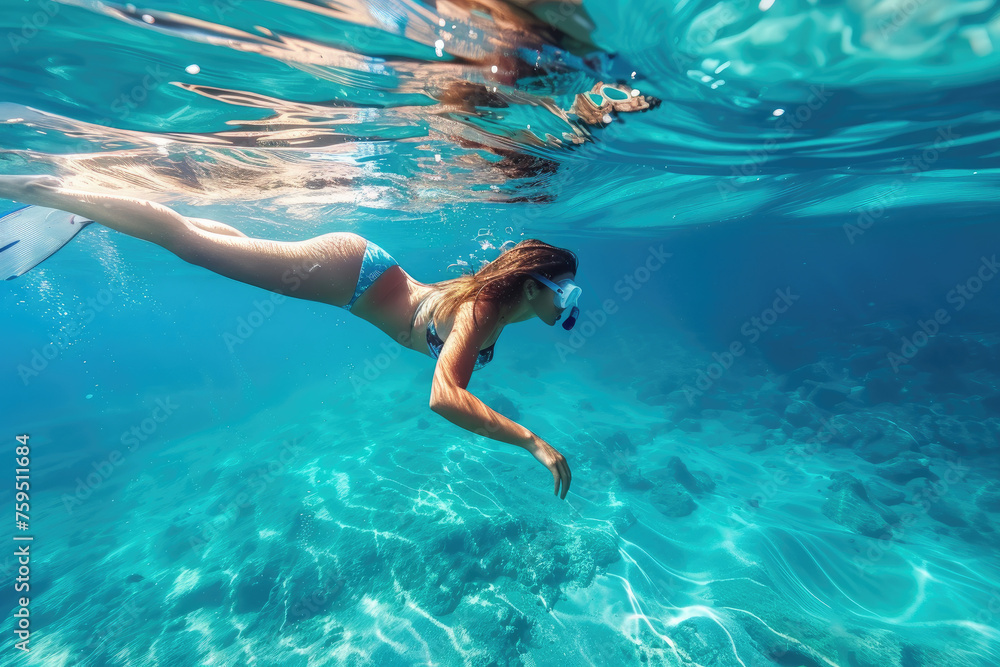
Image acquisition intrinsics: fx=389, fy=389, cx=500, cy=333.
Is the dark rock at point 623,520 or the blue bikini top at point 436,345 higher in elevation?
the blue bikini top at point 436,345

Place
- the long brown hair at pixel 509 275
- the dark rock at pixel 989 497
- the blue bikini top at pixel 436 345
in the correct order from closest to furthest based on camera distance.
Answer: the long brown hair at pixel 509 275, the blue bikini top at pixel 436 345, the dark rock at pixel 989 497

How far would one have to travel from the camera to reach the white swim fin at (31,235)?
162 inches

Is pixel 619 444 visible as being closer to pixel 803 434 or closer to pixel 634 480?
pixel 634 480

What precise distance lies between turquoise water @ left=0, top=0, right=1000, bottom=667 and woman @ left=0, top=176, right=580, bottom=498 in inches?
40.0

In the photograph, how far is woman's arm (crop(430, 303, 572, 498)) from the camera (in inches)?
75.6

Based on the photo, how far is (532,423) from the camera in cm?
1859

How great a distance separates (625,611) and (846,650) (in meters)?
3.44

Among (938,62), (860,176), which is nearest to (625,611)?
(938,62)

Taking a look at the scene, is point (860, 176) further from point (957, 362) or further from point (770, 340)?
point (770, 340)

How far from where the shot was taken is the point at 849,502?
11180 mm

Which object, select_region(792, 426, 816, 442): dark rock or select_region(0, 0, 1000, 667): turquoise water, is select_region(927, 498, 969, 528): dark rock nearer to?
select_region(0, 0, 1000, 667): turquoise water
